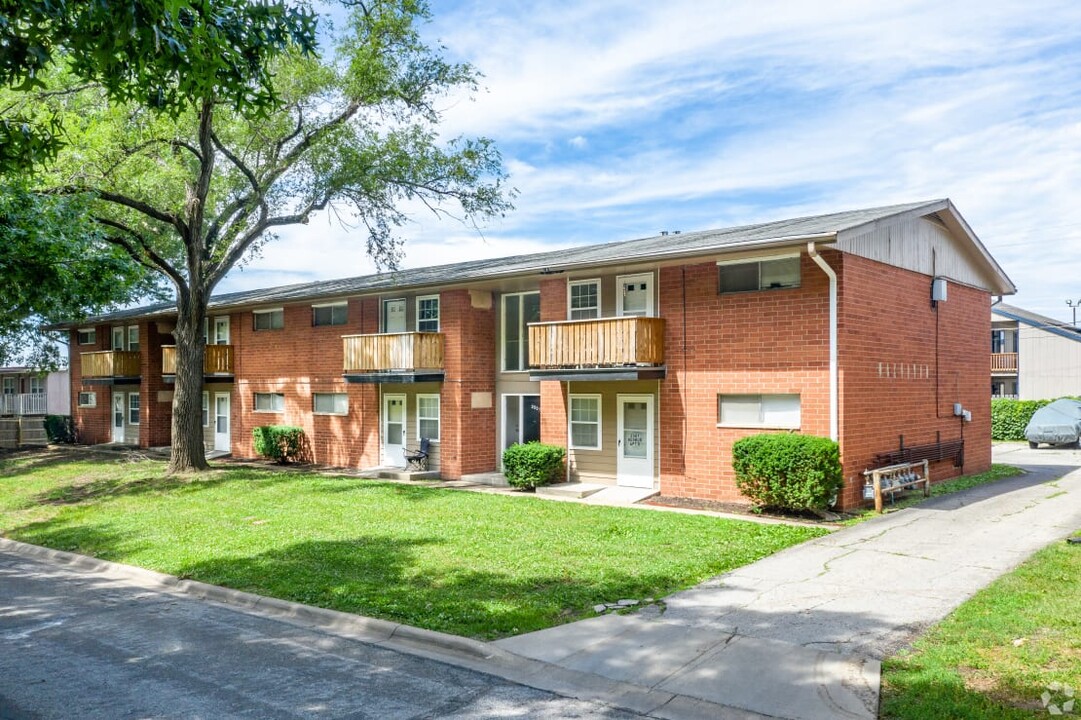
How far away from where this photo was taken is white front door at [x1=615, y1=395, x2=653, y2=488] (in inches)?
674

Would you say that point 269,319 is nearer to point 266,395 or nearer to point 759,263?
point 266,395

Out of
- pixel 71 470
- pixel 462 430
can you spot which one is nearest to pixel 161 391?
pixel 71 470

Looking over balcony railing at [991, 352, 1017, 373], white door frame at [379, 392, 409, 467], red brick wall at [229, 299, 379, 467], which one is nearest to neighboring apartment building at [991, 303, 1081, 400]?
balcony railing at [991, 352, 1017, 373]

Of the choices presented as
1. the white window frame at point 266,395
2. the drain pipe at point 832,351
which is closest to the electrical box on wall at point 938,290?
the drain pipe at point 832,351

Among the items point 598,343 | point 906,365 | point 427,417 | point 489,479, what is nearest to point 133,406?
point 427,417

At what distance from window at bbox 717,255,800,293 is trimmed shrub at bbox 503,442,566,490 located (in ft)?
17.2

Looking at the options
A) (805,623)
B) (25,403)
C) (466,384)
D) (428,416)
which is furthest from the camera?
(25,403)

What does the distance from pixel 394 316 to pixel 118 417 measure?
1671 centimetres

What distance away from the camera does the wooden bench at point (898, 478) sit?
14.3m

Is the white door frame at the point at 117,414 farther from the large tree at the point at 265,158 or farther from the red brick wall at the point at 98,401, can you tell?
the large tree at the point at 265,158

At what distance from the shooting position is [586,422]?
18281 mm

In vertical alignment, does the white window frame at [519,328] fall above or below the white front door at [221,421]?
above

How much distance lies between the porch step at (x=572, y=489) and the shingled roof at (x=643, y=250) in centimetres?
472

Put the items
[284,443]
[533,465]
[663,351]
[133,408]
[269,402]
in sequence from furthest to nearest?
[133,408]
[269,402]
[284,443]
[533,465]
[663,351]
